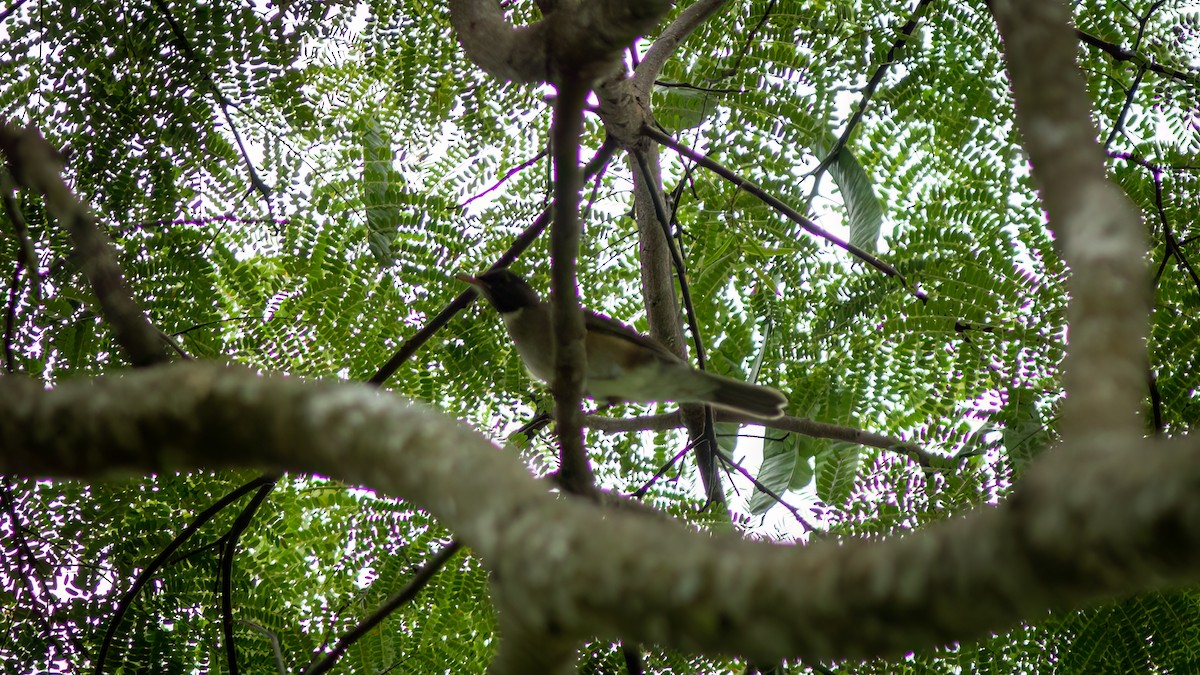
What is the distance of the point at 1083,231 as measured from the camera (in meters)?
1.42

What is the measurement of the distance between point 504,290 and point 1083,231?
401cm

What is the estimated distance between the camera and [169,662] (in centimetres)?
513

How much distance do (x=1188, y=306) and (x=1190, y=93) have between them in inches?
55.4

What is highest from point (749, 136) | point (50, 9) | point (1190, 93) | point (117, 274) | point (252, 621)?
point (50, 9)

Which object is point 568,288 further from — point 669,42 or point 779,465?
point 779,465

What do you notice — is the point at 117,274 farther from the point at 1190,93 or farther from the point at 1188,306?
the point at 1190,93

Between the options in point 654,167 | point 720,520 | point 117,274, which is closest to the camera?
point 117,274

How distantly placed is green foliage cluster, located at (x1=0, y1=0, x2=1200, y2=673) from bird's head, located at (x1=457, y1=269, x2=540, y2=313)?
0.62 m

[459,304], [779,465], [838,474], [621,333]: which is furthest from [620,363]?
[779,465]

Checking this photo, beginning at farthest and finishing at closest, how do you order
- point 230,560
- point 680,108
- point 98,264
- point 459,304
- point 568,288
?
point 680,108 → point 459,304 → point 230,560 → point 568,288 → point 98,264

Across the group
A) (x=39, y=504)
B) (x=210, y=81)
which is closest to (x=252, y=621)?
(x=39, y=504)

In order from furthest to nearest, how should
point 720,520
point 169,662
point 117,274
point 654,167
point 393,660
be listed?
point 654,167 → point 393,660 → point 169,662 → point 720,520 → point 117,274

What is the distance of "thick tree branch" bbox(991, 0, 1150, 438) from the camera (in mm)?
1283

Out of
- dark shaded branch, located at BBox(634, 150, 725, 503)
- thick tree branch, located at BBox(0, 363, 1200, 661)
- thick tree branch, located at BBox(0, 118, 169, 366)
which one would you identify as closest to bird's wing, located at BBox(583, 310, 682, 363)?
dark shaded branch, located at BBox(634, 150, 725, 503)
